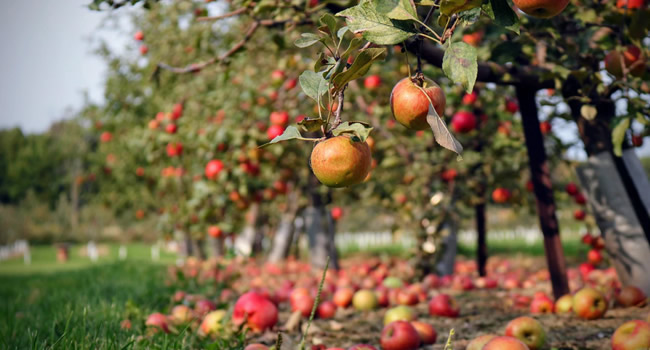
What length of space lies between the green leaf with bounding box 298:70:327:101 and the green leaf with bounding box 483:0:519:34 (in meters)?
0.45

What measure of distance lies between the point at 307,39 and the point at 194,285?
11.7 ft

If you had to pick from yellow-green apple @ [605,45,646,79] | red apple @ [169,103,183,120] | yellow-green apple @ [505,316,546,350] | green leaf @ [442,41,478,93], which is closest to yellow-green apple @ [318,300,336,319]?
yellow-green apple @ [505,316,546,350]

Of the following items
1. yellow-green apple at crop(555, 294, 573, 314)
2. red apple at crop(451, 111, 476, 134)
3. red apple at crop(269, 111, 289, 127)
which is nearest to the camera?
yellow-green apple at crop(555, 294, 573, 314)

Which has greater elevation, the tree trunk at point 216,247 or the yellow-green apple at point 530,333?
the yellow-green apple at point 530,333

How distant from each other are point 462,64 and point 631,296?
239 centimetres

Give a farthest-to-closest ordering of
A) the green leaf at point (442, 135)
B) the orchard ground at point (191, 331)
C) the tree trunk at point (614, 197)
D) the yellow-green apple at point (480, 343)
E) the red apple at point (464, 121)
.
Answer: the red apple at point (464, 121)
the tree trunk at point (614, 197)
the orchard ground at point (191, 331)
the yellow-green apple at point (480, 343)
the green leaf at point (442, 135)

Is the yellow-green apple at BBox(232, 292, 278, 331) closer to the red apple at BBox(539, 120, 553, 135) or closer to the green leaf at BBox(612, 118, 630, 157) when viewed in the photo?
the green leaf at BBox(612, 118, 630, 157)

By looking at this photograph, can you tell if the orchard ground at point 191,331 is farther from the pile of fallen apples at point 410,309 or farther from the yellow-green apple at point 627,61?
the yellow-green apple at point 627,61

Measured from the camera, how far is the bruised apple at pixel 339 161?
1.18 meters

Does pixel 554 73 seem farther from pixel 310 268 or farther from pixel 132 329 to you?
pixel 310 268

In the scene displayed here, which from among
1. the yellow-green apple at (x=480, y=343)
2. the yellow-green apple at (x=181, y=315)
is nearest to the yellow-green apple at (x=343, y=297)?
the yellow-green apple at (x=181, y=315)

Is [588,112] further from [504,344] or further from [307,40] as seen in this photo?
[307,40]

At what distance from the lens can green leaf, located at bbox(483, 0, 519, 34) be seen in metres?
1.16

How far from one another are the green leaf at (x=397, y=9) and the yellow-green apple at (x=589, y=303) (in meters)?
2.21
